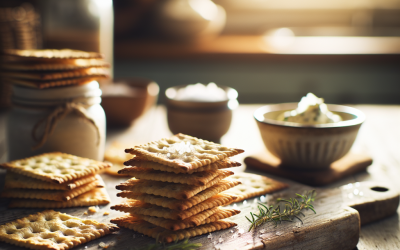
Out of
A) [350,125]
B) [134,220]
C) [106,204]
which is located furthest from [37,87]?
[350,125]

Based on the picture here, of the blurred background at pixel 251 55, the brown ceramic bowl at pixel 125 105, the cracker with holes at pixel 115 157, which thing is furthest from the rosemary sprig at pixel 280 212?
the blurred background at pixel 251 55

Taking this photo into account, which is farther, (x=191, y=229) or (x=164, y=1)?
(x=164, y=1)

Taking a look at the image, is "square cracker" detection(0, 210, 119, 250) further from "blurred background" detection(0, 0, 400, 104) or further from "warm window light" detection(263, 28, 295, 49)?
"warm window light" detection(263, 28, 295, 49)

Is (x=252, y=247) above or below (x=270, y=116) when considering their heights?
below

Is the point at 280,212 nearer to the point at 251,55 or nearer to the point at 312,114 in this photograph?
the point at 312,114

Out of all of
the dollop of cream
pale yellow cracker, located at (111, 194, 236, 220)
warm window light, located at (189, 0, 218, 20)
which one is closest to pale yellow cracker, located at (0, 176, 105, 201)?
pale yellow cracker, located at (111, 194, 236, 220)

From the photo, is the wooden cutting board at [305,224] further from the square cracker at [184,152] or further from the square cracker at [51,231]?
the square cracker at [184,152]

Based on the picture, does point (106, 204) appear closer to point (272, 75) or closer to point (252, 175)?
point (252, 175)

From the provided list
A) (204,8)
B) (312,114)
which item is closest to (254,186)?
(312,114)
